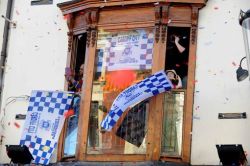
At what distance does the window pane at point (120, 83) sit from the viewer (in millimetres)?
11086

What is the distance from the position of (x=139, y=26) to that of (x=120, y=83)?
3.54 feet

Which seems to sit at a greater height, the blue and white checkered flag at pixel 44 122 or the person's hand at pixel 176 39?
the person's hand at pixel 176 39

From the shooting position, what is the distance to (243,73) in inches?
404

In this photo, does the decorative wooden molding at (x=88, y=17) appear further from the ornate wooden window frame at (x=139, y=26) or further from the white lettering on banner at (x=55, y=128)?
the white lettering on banner at (x=55, y=128)

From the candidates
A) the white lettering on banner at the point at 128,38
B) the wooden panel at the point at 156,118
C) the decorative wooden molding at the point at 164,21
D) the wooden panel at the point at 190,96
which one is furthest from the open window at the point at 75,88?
the wooden panel at the point at 190,96

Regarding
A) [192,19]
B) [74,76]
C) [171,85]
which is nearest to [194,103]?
[171,85]

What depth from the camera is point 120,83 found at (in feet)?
37.4

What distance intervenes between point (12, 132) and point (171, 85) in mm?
3314

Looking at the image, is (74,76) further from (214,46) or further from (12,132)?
(214,46)

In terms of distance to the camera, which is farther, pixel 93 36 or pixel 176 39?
pixel 93 36

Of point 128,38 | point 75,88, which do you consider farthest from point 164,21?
point 75,88

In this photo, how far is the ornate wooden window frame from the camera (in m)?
10.9

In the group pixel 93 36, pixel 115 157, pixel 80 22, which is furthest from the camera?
pixel 80 22

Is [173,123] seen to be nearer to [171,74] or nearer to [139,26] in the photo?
[171,74]
